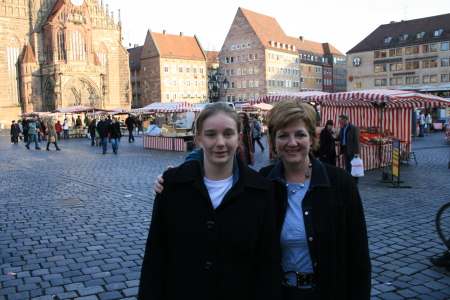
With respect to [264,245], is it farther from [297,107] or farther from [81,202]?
[81,202]

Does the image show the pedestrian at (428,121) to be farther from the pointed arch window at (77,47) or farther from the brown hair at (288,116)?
the pointed arch window at (77,47)

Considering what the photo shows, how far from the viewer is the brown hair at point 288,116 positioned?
2094 mm

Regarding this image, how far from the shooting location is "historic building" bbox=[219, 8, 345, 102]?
237ft

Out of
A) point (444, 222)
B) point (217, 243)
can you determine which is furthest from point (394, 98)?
point (217, 243)

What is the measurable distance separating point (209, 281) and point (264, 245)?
290 mm

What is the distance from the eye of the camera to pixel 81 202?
26.8ft

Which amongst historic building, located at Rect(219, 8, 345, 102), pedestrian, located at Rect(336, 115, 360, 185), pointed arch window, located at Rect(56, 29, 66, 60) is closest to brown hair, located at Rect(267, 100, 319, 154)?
pedestrian, located at Rect(336, 115, 360, 185)

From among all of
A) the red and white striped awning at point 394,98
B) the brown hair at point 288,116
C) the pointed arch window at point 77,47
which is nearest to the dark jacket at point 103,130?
the red and white striped awning at point 394,98

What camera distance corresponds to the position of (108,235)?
19.1 ft

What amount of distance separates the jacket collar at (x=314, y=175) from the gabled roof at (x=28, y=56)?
55690mm

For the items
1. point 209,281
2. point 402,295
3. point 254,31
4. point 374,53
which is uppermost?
point 254,31

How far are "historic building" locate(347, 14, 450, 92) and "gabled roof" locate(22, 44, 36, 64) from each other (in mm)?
46635

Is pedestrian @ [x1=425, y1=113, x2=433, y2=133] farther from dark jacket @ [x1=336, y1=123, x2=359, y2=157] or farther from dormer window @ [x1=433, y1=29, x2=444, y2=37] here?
dormer window @ [x1=433, y1=29, x2=444, y2=37]

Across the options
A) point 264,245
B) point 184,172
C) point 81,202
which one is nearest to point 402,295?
point 264,245
